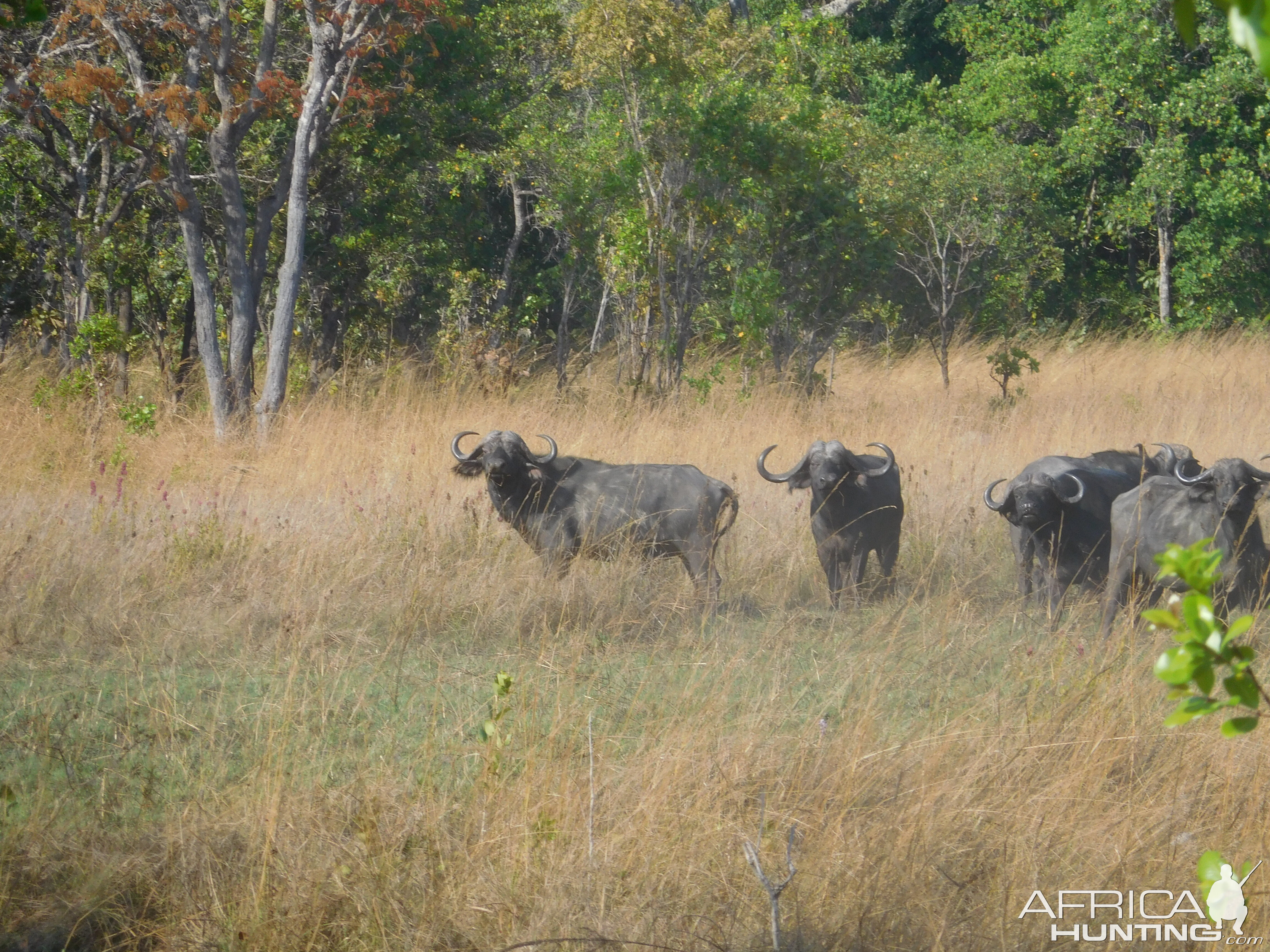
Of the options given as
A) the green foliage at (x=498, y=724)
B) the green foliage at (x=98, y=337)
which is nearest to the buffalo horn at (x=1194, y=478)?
the green foliage at (x=498, y=724)

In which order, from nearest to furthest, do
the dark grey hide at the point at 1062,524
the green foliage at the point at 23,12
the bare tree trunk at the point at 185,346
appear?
1. the green foliage at the point at 23,12
2. the dark grey hide at the point at 1062,524
3. the bare tree trunk at the point at 185,346

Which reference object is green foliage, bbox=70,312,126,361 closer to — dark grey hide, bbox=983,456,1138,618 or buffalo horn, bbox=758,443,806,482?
buffalo horn, bbox=758,443,806,482

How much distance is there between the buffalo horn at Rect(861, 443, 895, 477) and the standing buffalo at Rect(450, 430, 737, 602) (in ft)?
2.69

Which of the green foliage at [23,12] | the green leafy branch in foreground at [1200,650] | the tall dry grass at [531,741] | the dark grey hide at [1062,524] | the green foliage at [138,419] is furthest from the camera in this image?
the green foliage at [138,419]

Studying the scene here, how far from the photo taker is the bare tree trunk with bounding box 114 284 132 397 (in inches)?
468

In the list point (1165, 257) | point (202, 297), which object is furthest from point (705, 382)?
point (1165, 257)

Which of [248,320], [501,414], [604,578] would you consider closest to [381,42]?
[248,320]

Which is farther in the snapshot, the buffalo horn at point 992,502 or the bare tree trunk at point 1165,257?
the bare tree trunk at point 1165,257

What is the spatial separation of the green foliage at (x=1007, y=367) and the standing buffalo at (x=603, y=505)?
825 centimetres

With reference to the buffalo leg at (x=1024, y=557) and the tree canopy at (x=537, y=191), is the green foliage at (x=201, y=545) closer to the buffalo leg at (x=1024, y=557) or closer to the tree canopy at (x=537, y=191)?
the buffalo leg at (x=1024, y=557)

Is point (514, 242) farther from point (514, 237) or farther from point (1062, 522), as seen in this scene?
point (1062, 522)

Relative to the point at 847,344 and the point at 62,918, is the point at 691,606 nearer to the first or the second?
the point at 62,918

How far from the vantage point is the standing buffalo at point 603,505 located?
6.66 meters

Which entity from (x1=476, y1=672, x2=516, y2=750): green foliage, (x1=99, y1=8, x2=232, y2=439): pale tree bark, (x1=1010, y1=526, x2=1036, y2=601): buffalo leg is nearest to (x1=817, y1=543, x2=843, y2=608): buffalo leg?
(x1=1010, y1=526, x2=1036, y2=601): buffalo leg
